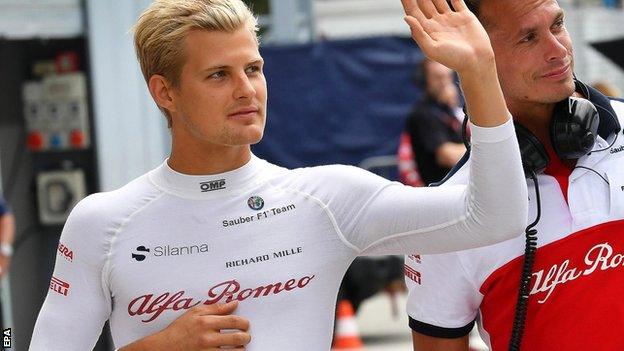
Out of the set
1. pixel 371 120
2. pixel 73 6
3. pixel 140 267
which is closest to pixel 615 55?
pixel 371 120

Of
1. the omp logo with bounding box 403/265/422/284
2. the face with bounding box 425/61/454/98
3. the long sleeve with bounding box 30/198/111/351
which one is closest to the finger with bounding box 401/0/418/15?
the omp logo with bounding box 403/265/422/284

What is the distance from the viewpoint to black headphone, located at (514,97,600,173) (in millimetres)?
2826

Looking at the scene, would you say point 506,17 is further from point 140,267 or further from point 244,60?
point 140,267

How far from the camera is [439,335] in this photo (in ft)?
9.77

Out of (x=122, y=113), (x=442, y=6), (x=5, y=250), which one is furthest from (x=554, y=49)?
(x=122, y=113)

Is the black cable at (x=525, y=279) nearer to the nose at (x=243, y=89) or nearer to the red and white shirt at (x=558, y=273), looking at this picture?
the red and white shirt at (x=558, y=273)

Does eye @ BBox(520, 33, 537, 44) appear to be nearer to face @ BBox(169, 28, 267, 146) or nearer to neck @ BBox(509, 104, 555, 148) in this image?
neck @ BBox(509, 104, 555, 148)

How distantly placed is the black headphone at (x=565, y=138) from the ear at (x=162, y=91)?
831 mm

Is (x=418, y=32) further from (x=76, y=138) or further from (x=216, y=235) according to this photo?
(x=76, y=138)

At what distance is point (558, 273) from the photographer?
2.85m

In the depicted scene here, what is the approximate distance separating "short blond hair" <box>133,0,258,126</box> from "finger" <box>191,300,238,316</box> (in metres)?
0.53

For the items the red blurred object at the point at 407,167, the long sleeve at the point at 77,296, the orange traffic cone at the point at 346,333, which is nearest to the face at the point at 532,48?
the long sleeve at the point at 77,296

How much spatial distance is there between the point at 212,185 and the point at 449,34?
2.35ft

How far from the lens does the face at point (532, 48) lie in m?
2.82
